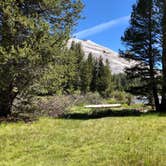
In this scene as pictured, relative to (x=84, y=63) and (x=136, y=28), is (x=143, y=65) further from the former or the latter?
(x=84, y=63)

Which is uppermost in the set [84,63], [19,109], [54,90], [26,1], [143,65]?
[84,63]

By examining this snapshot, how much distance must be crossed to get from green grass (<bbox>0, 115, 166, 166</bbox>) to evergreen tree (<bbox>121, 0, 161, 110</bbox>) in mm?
7334

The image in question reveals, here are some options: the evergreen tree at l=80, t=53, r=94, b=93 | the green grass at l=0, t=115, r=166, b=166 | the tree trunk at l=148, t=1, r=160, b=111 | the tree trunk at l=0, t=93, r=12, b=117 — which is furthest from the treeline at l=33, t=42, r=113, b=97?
the tree trunk at l=148, t=1, r=160, b=111

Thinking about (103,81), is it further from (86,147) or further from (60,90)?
(86,147)

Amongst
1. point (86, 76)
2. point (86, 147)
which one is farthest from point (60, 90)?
point (86, 76)

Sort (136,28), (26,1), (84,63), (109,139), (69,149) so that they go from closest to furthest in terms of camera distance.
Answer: (69,149) < (109,139) < (26,1) < (136,28) < (84,63)

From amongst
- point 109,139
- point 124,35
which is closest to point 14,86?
point 109,139

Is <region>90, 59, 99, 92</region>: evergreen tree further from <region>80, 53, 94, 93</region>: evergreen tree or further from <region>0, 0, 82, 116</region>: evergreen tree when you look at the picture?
<region>0, 0, 82, 116</region>: evergreen tree

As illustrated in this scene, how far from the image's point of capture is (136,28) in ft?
54.5

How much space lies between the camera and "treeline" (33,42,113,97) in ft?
40.8

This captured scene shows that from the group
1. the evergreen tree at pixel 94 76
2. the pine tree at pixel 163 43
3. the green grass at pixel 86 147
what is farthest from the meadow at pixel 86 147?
the evergreen tree at pixel 94 76

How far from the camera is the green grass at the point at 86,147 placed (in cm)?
579

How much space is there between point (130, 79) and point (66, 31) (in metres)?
6.64

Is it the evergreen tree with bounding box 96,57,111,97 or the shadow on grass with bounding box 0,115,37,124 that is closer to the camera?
the shadow on grass with bounding box 0,115,37,124
